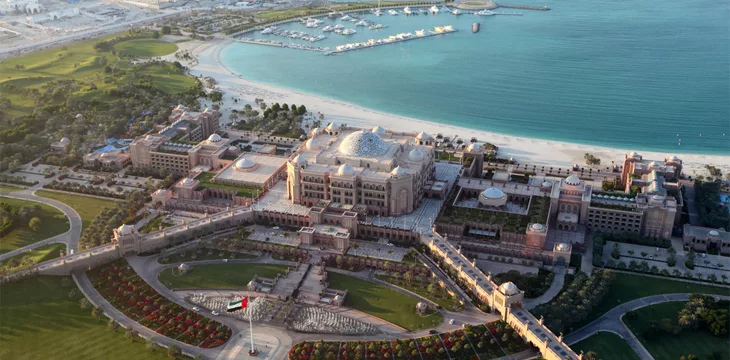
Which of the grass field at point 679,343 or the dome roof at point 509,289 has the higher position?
the dome roof at point 509,289

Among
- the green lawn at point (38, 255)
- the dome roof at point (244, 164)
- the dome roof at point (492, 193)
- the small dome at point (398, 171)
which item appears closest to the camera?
the green lawn at point (38, 255)

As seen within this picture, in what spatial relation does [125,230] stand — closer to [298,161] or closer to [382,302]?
[298,161]

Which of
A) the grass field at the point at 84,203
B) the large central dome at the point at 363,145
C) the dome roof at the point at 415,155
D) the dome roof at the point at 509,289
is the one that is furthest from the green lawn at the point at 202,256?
the dome roof at the point at 509,289

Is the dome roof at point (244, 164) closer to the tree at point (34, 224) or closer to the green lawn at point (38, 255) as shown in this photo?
the green lawn at point (38, 255)

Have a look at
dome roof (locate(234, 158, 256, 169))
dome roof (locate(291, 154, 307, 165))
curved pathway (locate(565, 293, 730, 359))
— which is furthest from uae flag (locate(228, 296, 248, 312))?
dome roof (locate(234, 158, 256, 169))

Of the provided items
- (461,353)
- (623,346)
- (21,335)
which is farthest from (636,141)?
→ (21,335)

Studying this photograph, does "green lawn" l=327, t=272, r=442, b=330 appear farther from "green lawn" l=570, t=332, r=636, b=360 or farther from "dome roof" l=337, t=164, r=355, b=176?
"dome roof" l=337, t=164, r=355, b=176
